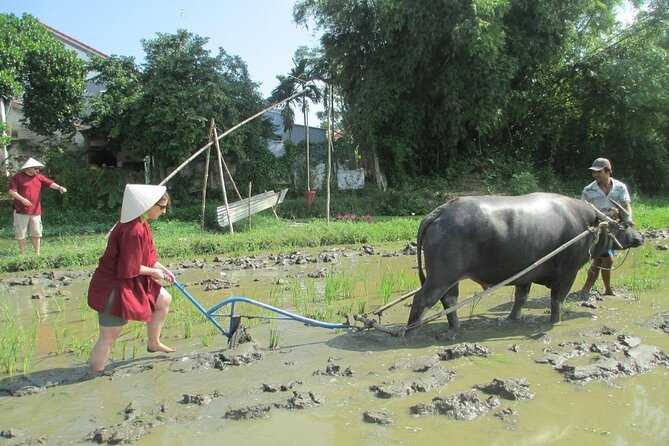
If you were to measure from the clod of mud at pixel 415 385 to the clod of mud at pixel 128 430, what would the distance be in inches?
52.6

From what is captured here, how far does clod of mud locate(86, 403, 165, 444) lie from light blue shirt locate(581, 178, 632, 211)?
4759 millimetres

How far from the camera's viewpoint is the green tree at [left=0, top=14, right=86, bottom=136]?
520 inches

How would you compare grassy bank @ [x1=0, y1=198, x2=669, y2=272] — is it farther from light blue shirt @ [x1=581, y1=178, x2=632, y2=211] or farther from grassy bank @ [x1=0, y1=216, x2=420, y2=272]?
light blue shirt @ [x1=581, y1=178, x2=632, y2=211]

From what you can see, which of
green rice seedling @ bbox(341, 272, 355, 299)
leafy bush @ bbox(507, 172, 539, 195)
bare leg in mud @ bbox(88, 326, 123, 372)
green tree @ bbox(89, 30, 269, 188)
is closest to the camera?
bare leg in mud @ bbox(88, 326, 123, 372)

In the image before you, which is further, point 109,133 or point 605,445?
point 109,133

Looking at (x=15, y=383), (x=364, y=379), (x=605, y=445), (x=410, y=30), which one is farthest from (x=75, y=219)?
(x=605, y=445)

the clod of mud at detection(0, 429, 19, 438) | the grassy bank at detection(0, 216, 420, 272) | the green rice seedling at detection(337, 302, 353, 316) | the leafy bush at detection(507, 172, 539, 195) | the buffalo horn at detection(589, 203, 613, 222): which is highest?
the leafy bush at detection(507, 172, 539, 195)

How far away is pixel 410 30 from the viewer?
15.4 metres

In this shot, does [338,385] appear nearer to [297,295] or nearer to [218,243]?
[297,295]

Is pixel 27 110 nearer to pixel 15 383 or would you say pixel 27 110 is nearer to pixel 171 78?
pixel 171 78

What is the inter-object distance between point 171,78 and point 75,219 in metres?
4.90

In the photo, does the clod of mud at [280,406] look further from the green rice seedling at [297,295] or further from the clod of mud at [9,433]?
the green rice seedling at [297,295]

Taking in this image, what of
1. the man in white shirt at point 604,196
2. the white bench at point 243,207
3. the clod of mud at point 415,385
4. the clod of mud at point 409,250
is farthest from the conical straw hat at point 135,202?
the white bench at point 243,207

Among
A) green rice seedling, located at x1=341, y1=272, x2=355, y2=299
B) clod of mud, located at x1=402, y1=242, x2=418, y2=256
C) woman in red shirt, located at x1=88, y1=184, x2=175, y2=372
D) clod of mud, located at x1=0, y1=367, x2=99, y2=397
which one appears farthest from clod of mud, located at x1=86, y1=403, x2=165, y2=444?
clod of mud, located at x1=402, y1=242, x2=418, y2=256
